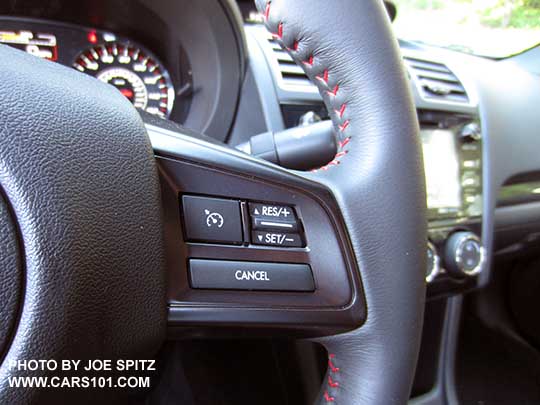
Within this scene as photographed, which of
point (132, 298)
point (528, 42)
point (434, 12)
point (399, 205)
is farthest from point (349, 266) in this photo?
point (528, 42)

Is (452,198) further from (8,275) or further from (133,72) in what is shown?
(8,275)

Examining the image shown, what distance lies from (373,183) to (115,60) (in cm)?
86

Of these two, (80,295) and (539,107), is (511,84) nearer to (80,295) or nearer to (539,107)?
(539,107)

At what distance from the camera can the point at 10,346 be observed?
0.55 m

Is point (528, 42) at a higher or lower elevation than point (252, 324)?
higher

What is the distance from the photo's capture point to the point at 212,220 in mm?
686

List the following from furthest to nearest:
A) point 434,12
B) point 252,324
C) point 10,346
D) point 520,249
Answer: point 434,12
point 520,249
point 252,324
point 10,346

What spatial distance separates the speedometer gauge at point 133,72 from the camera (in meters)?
1.34

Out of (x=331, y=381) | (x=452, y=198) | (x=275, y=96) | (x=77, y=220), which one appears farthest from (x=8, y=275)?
(x=452, y=198)

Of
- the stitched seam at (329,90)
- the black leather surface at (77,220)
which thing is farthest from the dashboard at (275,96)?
the black leather surface at (77,220)

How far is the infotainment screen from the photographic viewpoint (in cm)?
127

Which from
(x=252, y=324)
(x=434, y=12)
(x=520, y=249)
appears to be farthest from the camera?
(x=434, y=12)

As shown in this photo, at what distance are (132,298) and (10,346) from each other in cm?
12

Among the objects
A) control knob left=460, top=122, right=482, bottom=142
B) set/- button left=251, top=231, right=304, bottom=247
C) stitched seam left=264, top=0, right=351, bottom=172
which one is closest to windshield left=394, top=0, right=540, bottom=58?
control knob left=460, top=122, right=482, bottom=142
